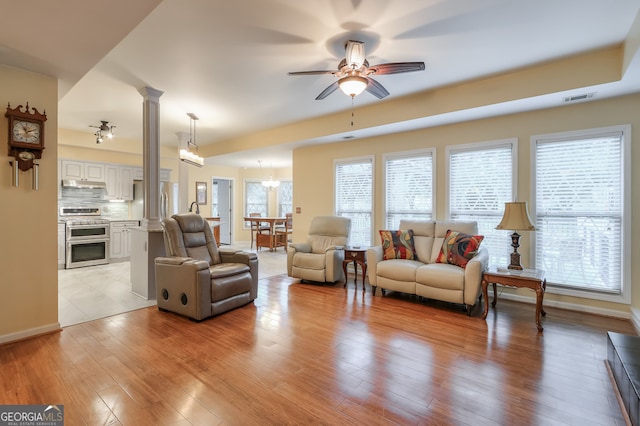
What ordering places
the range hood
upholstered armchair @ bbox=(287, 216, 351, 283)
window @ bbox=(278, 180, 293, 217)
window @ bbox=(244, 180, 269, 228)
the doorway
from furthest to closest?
window @ bbox=(278, 180, 293, 217), window @ bbox=(244, 180, 269, 228), the doorway, the range hood, upholstered armchair @ bbox=(287, 216, 351, 283)

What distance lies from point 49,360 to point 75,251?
4.41 metres

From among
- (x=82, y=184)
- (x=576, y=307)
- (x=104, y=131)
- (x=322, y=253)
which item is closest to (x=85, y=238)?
(x=82, y=184)

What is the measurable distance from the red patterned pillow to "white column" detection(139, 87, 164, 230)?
3.18 metres

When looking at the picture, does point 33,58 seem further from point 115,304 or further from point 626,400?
point 626,400

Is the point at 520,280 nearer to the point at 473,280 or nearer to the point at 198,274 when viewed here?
the point at 473,280

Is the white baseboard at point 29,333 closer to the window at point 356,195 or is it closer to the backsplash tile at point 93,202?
the window at point 356,195

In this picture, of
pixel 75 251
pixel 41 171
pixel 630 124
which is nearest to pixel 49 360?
pixel 41 171

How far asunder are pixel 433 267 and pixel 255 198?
24.0ft

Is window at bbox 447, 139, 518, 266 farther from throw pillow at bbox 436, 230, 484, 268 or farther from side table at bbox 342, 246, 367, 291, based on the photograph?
side table at bbox 342, 246, 367, 291

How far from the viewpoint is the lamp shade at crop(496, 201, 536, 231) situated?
3.45 m

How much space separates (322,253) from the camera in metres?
5.12

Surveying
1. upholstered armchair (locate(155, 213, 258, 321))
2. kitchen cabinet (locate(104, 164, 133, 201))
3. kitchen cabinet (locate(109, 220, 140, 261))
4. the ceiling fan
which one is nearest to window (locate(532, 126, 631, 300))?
the ceiling fan

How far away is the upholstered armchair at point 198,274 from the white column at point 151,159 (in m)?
A: 0.43

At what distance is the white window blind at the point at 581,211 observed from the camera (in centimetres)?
345
